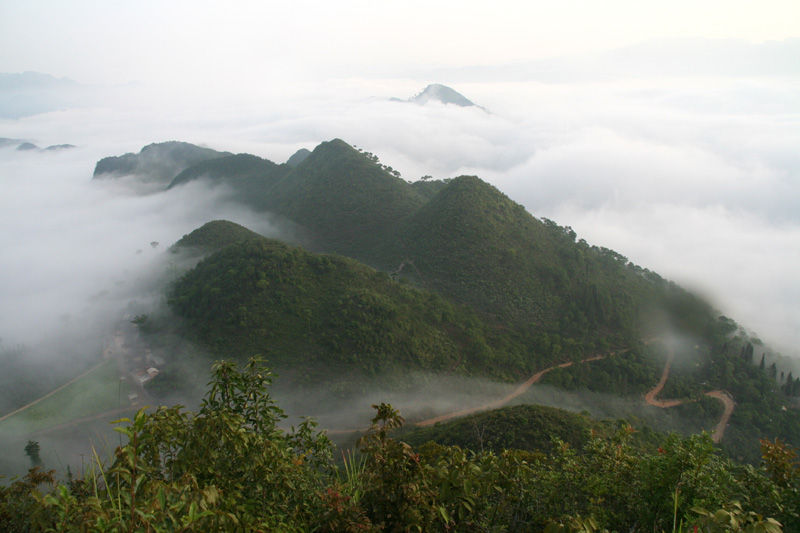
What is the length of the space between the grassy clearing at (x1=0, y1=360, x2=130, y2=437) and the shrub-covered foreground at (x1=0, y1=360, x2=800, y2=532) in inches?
1317

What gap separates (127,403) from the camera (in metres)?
33.2

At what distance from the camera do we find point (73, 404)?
1350 inches

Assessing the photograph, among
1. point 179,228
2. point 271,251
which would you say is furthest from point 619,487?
point 179,228

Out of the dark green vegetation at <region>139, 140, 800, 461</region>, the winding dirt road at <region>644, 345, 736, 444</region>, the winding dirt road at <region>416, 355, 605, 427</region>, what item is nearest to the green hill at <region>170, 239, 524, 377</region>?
the dark green vegetation at <region>139, 140, 800, 461</region>

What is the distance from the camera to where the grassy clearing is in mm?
32000

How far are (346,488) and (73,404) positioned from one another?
37293mm

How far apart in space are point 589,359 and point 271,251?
31.8 meters

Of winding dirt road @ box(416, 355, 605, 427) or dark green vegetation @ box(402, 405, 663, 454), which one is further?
winding dirt road @ box(416, 355, 605, 427)

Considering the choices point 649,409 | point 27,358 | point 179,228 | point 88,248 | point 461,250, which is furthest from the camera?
point 179,228

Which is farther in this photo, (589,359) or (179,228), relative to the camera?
(179,228)

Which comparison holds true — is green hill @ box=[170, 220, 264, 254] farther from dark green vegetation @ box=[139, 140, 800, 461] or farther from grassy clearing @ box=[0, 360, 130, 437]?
grassy clearing @ box=[0, 360, 130, 437]

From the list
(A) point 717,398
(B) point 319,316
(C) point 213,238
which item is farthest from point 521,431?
(C) point 213,238

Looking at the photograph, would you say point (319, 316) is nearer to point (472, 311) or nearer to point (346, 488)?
point (472, 311)

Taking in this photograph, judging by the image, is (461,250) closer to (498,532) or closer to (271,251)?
(271,251)
